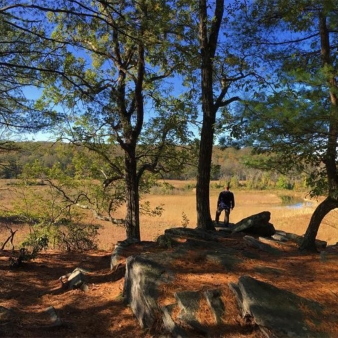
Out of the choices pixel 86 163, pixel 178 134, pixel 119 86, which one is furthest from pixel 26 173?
pixel 178 134

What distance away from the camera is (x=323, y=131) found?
14.9 feet

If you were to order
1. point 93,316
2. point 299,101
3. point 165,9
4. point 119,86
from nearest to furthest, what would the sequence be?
1. point 299,101
2. point 93,316
3. point 165,9
4. point 119,86

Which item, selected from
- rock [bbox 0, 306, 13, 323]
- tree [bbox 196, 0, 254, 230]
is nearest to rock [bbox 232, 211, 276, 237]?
tree [bbox 196, 0, 254, 230]

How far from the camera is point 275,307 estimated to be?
12.1ft

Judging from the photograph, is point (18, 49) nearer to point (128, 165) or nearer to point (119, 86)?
point (119, 86)

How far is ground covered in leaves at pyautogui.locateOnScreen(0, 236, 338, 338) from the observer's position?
13.1 feet

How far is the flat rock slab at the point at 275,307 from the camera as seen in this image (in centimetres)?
336

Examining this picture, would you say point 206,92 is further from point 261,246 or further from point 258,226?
point 261,246

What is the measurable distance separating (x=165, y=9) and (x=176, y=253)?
5845 millimetres

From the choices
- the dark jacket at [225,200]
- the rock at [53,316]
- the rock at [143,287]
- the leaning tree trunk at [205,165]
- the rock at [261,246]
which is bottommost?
the rock at [53,316]

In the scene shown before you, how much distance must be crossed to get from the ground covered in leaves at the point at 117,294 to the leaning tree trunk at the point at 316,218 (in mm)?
337

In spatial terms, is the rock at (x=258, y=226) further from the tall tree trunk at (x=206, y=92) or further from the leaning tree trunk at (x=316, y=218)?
the leaning tree trunk at (x=316, y=218)

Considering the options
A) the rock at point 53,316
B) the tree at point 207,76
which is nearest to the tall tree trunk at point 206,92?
the tree at point 207,76

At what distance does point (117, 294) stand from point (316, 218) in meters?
3.83
